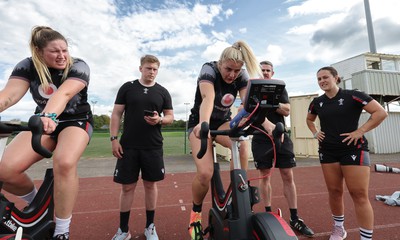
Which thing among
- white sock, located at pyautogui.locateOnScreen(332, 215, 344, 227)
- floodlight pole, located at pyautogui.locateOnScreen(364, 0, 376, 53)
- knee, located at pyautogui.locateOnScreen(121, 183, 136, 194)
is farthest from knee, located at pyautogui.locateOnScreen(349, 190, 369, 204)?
floodlight pole, located at pyautogui.locateOnScreen(364, 0, 376, 53)

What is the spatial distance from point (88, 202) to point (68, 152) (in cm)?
369

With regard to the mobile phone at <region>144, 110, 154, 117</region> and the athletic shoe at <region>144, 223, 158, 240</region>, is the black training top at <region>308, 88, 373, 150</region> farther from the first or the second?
the athletic shoe at <region>144, 223, 158, 240</region>

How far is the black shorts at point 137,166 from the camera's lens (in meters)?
3.05

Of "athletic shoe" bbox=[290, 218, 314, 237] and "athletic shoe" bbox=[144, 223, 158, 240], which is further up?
"athletic shoe" bbox=[144, 223, 158, 240]

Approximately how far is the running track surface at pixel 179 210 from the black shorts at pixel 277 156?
97 cm

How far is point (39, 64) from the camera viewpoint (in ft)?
7.06

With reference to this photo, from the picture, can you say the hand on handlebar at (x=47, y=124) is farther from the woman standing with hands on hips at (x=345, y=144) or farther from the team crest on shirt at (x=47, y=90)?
the woman standing with hands on hips at (x=345, y=144)

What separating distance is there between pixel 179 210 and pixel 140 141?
6.36 ft

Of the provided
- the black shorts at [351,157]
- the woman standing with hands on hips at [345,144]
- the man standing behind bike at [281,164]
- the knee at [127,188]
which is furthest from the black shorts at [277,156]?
the knee at [127,188]

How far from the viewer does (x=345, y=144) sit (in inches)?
111

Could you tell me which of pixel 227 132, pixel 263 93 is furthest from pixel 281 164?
pixel 263 93

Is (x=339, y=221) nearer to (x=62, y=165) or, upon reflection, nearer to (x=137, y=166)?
(x=137, y=166)

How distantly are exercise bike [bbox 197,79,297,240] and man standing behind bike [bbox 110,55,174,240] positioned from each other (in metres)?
1.20

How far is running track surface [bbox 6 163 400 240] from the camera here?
3.40 m
